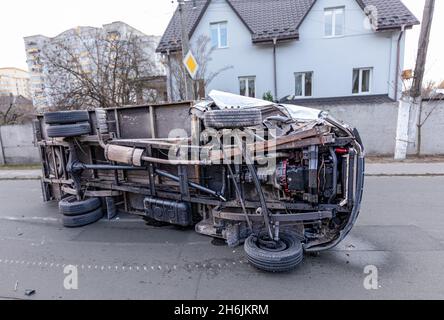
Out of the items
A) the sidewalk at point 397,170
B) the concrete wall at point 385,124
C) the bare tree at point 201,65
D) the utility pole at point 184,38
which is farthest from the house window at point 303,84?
the utility pole at point 184,38

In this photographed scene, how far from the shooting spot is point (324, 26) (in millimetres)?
13711

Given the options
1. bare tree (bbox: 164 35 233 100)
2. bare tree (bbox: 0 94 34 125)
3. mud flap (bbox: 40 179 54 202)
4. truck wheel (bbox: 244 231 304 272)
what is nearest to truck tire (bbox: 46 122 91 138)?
mud flap (bbox: 40 179 54 202)

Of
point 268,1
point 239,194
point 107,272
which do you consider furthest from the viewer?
point 268,1

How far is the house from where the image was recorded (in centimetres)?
1316

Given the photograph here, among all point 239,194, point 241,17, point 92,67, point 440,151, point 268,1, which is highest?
point 268,1

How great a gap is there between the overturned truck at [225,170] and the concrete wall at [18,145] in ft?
28.4

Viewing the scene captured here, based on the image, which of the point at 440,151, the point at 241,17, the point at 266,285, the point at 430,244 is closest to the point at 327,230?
the point at 266,285

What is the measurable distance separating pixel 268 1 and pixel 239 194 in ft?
50.9

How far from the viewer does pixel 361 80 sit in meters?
13.8

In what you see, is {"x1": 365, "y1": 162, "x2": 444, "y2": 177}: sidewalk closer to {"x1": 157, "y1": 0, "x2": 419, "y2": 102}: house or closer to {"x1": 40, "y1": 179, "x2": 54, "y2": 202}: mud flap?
{"x1": 157, "y1": 0, "x2": 419, "y2": 102}: house

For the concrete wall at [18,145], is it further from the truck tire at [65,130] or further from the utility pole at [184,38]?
the truck tire at [65,130]

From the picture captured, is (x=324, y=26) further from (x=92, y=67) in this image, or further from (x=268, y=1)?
(x=92, y=67)

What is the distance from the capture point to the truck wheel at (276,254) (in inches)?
117

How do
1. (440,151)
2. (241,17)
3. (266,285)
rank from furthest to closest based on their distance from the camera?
(241,17) < (440,151) < (266,285)
